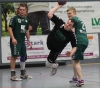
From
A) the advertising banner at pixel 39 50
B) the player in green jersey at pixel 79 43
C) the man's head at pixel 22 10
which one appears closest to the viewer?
the player in green jersey at pixel 79 43

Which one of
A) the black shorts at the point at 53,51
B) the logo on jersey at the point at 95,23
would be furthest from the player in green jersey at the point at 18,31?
the logo on jersey at the point at 95,23

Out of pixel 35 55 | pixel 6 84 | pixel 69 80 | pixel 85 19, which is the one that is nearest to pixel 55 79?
pixel 69 80

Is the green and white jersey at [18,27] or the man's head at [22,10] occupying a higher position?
the man's head at [22,10]

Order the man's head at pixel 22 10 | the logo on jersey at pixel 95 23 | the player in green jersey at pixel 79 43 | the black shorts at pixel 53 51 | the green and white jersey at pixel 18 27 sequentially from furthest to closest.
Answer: the logo on jersey at pixel 95 23
the green and white jersey at pixel 18 27
the man's head at pixel 22 10
the player in green jersey at pixel 79 43
the black shorts at pixel 53 51

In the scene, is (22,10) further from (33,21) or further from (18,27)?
(33,21)

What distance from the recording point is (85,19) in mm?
15258

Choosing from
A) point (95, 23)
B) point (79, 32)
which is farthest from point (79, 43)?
point (95, 23)

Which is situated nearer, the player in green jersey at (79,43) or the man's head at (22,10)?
the player in green jersey at (79,43)

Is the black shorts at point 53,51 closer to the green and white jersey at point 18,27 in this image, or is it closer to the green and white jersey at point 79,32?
the green and white jersey at point 79,32

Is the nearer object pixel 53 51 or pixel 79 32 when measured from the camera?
pixel 53 51

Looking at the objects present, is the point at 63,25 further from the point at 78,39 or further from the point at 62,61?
the point at 62,61

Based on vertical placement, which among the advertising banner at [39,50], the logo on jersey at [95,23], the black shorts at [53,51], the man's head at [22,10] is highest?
the man's head at [22,10]

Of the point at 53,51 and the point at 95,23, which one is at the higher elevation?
the point at 95,23

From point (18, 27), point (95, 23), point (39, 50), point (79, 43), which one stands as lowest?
point (39, 50)
